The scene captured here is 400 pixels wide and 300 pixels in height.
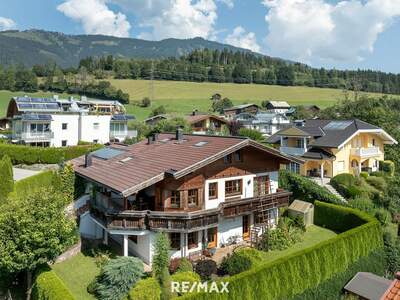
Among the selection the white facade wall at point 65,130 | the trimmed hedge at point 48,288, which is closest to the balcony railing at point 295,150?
the white facade wall at point 65,130

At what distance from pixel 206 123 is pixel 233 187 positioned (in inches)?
1978

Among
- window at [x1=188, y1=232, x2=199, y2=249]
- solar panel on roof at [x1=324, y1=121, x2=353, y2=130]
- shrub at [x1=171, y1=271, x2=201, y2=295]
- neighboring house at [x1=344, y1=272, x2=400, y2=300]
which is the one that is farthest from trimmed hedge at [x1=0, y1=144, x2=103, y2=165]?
neighboring house at [x1=344, y1=272, x2=400, y2=300]

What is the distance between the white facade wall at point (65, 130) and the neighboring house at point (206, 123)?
22.4 meters

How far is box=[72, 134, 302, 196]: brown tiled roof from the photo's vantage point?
20938 millimetres

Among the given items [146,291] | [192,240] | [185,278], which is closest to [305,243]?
[192,240]

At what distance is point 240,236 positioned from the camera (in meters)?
25.2

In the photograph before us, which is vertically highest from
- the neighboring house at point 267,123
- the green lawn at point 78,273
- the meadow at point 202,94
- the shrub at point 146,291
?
the meadow at point 202,94

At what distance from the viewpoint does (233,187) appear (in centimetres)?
2469

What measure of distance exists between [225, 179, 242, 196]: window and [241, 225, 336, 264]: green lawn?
4.15 meters

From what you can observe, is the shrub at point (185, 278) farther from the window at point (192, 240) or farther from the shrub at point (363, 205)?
the shrub at point (363, 205)

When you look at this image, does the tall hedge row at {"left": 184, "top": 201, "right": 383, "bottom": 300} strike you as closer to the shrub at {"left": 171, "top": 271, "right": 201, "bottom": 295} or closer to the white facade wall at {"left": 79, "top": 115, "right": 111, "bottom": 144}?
the shrub at {"left": 171, "top": 271, "right": 201, "bottom": 295}

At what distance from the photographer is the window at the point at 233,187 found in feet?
79.9

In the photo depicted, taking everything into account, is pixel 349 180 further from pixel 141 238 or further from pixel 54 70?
pixel 54 70

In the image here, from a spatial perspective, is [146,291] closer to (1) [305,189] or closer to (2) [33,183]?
(2) [33,183]
